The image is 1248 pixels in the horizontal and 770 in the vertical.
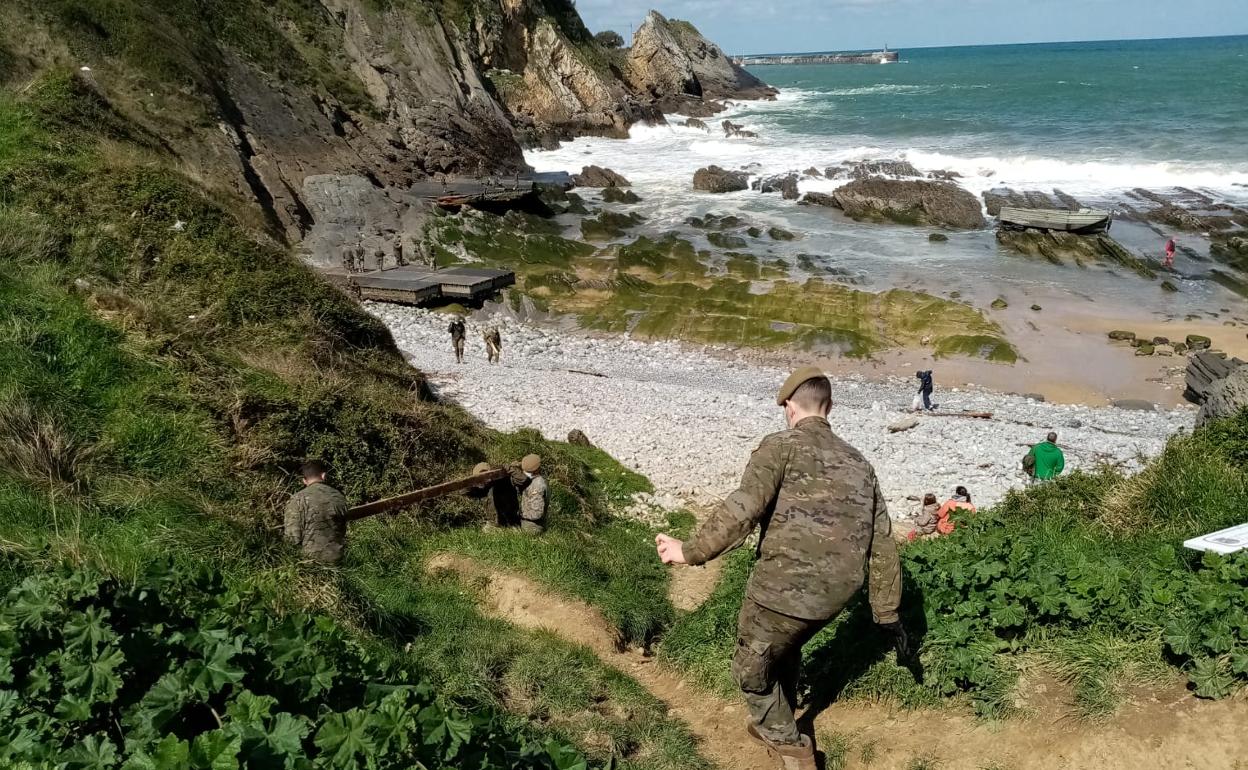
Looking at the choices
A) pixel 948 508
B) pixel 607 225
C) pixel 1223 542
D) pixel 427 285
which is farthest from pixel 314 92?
pixel 1223 542

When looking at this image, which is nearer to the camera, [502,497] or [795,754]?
[795,754]

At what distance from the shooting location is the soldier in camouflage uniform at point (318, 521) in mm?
6434

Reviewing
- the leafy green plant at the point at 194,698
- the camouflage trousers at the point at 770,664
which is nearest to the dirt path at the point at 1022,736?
the camouflage trousers at the point at 770,664

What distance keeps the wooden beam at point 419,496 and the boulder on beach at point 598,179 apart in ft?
146

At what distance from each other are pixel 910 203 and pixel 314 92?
30090 millimetres

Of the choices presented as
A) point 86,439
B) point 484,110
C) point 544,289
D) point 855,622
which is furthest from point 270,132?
point 855,622

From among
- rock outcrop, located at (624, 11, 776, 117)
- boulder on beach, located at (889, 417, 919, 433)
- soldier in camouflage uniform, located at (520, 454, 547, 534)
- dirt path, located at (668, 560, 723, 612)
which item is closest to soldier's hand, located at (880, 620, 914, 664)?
dirt path, located at (668, 560, 723, 612)

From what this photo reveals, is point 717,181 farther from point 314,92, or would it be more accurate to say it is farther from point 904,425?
point 904,425

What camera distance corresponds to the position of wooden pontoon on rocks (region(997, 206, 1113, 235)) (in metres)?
38.4

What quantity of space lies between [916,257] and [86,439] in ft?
114

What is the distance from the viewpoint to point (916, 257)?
1452 inches

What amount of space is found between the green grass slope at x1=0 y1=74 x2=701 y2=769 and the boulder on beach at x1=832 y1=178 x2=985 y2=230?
3362cm

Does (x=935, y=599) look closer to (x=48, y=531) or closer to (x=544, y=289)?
(x=48, y=531)

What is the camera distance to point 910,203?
45.2 meters
